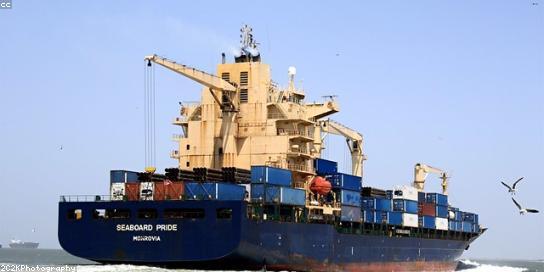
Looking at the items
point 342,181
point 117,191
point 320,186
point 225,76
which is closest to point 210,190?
point 117,191

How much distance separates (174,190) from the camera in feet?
181

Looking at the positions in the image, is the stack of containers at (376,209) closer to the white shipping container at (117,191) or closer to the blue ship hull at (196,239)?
the blue ship hull at (196,239)

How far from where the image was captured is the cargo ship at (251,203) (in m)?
54.0

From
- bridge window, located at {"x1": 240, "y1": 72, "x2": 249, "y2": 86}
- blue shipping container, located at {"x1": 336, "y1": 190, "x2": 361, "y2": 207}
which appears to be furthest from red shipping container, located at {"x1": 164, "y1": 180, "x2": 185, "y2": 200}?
blue shipping container, located at {"x1": 336, "y1": 190, "x2": 361, "y2": 207}

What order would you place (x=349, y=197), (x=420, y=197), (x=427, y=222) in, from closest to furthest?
(x=349, y=197)
(x=427, y=222)
(x=420, y=197)

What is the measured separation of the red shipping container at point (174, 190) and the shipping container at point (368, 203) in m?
21.9

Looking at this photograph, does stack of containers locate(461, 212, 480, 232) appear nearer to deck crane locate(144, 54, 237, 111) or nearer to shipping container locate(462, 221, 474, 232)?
shipping container locate(462, 221, 474, 232)

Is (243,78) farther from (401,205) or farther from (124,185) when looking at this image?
(401,205)

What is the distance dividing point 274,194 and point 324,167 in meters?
11.3

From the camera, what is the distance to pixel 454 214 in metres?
91.1

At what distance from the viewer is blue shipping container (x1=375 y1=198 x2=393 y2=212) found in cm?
7438

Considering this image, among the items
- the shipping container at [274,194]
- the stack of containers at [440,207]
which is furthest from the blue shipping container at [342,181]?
the stack of containers at [440,207]

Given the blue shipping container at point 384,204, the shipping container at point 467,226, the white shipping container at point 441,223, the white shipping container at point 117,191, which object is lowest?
the shipping container at point 467,226

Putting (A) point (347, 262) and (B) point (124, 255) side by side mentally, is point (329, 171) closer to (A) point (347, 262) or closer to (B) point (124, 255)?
(A) point (347, 262)
